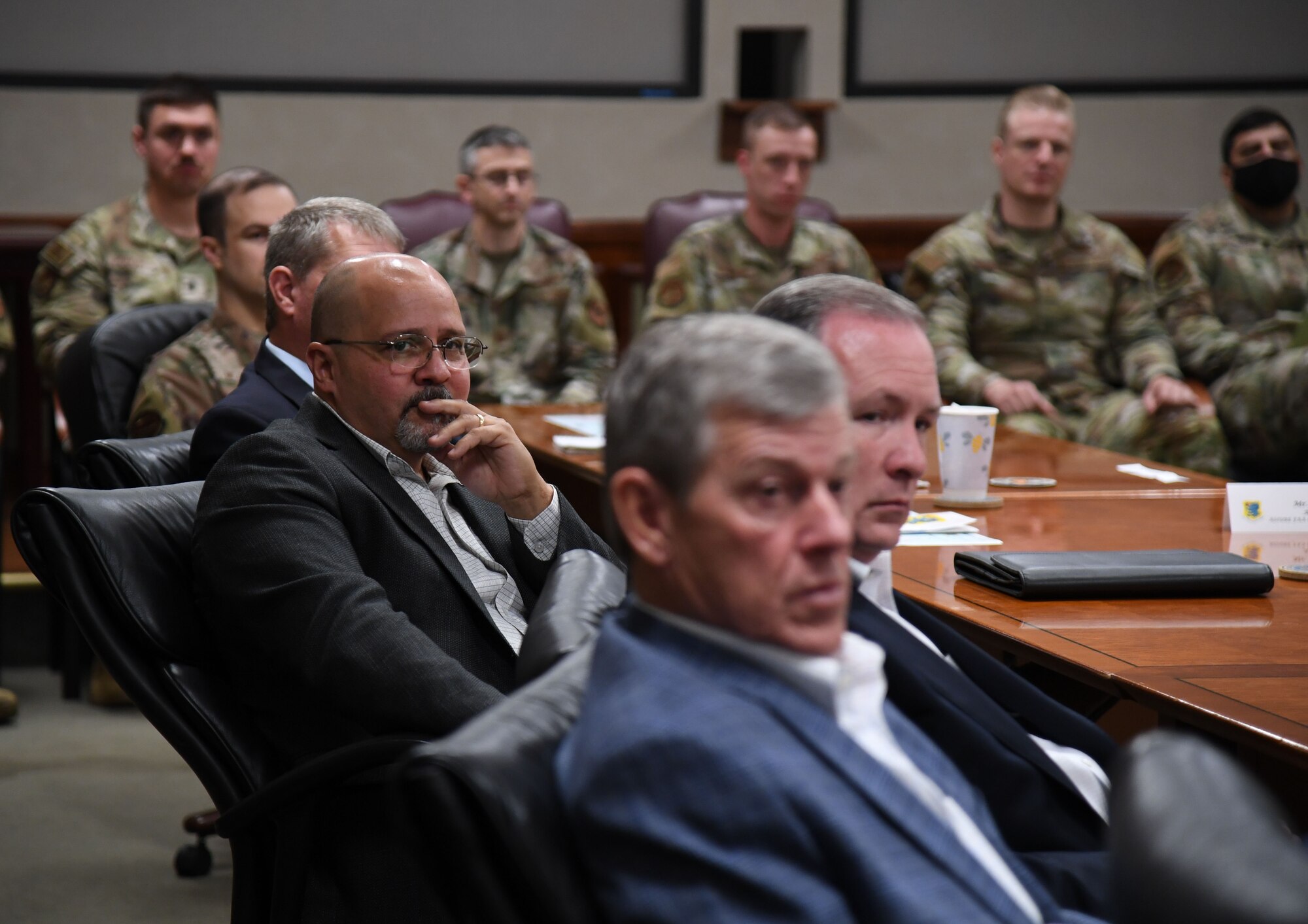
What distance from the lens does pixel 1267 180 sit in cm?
494

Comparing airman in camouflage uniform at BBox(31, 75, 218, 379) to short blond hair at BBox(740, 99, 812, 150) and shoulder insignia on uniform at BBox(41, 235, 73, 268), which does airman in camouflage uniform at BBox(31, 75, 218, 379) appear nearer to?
shoulder insignia on uniform at BBox(41, 235, 73, 268)

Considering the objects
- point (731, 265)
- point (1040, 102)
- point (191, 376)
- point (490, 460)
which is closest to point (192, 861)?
point (191, 376)

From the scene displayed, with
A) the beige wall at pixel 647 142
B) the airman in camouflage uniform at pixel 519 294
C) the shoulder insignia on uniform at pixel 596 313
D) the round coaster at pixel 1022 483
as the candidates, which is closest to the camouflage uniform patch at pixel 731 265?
the shoulder insignia on uniform at pixel 596 313

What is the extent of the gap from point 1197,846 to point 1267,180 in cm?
469

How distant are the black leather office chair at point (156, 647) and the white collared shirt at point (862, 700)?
77 cm

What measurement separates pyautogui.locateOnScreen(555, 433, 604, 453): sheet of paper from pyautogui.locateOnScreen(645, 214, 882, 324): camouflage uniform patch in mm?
1765

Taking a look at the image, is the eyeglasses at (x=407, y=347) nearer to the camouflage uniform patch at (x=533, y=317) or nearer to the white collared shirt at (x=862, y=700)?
the white collared shirt at (x=862, y=700)

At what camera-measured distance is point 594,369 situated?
4770 mm

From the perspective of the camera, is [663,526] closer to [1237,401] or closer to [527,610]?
[527,610]

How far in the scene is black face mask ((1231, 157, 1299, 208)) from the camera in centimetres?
492

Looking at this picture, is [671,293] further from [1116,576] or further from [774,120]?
[1116,576]

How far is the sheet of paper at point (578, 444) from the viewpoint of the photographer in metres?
3.02

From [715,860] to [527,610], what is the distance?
111 cm

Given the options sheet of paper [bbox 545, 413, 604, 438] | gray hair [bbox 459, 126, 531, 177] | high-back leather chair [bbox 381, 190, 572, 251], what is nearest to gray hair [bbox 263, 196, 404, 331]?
sheet of paper [bbox 545, 413, 604, 438]
